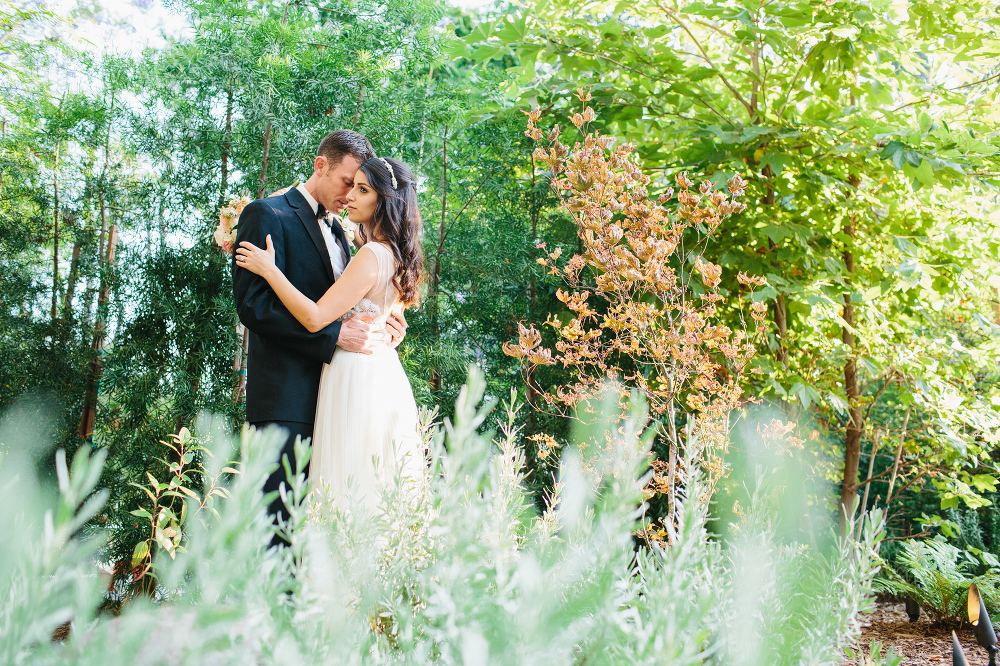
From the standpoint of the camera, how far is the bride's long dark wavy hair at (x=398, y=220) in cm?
204

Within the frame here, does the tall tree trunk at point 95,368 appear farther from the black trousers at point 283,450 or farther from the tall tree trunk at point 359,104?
the black trousers at point 283,450

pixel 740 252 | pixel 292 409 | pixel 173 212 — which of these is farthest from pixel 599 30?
pixel 173 212

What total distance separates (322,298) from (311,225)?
0.35 metres

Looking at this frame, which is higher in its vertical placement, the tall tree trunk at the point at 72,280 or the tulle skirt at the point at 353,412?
the tall tree trunk at the point at 72,280

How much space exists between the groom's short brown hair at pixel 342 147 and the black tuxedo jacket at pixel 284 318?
0.64 feet

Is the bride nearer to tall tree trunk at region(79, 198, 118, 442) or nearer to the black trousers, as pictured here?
the black trousers

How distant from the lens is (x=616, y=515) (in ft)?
1.61

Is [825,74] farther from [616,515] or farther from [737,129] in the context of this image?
[616,515]

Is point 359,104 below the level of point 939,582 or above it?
above

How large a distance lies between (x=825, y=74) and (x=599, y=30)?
95 cm

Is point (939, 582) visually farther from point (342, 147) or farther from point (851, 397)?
point (342, 147)

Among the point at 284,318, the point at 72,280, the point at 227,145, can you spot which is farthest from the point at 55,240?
the point at 284,318

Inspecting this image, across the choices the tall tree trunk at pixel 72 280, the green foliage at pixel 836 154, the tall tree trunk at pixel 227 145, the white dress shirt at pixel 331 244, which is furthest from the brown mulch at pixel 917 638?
the tall tree trunk at pixel 72 280

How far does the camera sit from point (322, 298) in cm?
188
